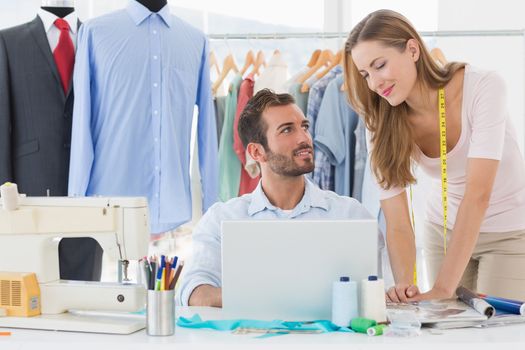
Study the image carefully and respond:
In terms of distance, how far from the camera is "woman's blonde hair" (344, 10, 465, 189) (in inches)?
99.3

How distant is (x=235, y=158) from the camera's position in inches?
149

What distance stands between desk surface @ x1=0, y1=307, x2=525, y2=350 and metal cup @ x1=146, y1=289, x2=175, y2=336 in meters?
0.02

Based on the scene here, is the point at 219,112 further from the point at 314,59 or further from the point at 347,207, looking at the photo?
the point at 347,207

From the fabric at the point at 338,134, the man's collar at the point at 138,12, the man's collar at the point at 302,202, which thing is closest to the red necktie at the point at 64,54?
the man's collar at the point at 138,12

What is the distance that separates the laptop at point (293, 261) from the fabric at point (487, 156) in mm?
734

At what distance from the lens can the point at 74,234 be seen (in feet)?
6.86

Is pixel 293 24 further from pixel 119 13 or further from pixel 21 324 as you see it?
pixel 21 324

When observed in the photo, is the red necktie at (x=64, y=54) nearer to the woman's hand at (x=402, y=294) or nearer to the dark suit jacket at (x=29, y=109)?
the dark suit jacket at (x=29, y=109)

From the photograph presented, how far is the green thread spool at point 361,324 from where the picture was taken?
72.2 inches

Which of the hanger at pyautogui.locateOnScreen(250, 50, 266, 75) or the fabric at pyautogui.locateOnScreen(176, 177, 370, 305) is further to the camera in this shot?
the hanger at pyautogui.locateOnScreen(250, 50, 266, 75)

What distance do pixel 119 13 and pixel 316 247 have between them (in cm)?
189

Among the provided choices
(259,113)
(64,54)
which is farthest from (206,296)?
(64,54)

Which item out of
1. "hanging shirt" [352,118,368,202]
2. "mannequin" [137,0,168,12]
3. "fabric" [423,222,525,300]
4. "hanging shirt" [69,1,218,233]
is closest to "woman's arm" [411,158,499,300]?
"fabric" [423,222,525,300]

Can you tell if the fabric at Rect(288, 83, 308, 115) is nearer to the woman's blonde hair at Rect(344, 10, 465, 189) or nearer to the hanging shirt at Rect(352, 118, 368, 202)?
the hanging shirt at Rect(352, 118, 368, 202)
